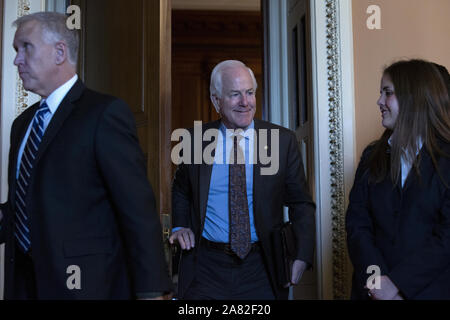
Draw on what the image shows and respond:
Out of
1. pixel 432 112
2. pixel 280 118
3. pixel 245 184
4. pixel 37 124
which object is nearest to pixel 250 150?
pixel 245 184

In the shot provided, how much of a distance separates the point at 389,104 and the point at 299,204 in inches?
26.6

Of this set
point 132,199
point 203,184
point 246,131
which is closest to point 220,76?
point 246,131

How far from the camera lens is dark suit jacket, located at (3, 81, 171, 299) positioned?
2170 millimetres

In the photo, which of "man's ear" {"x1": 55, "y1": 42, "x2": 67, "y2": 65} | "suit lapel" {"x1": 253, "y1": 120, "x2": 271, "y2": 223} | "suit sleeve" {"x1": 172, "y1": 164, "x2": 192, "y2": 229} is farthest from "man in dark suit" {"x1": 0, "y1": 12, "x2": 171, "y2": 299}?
"suit sleeve" {"x1": 172, "y1": 164, "x2": 192, "y2": 229}

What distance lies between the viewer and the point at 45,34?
96.3 inches

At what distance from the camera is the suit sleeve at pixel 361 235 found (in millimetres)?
2764

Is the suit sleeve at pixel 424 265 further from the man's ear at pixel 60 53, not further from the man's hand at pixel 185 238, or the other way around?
the man's ear at pixel 60 53

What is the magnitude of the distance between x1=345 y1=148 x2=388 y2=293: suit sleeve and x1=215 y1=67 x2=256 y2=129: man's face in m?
0.64

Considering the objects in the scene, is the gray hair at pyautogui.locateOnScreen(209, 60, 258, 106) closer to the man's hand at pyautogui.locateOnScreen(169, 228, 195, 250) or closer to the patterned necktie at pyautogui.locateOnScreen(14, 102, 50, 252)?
the man's hand at pyautogui.locateOnScreen(169, 228, 195, 250)

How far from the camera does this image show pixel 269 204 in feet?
10.5

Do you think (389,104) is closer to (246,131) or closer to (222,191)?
A: (246,131)
